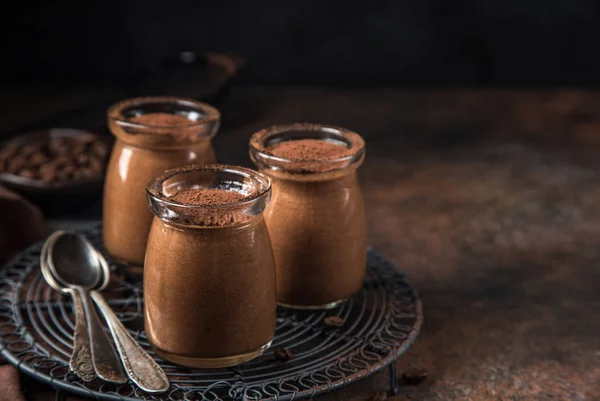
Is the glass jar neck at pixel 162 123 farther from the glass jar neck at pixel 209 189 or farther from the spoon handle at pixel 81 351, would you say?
the spoon handle at pixel 81 351

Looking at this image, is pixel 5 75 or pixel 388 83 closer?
pixel 5 75

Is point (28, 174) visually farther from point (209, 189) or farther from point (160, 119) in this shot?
point (209, 189)

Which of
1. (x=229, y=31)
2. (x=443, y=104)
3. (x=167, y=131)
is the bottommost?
(x=443, y=104)

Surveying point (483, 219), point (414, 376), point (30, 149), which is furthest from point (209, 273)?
point (30, 149)

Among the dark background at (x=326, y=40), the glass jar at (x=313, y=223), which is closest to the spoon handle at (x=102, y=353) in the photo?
the glass jar at (x=313, y=223)

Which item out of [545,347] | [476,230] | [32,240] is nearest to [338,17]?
[476,230]

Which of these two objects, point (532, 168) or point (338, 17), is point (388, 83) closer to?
point (338, 17)

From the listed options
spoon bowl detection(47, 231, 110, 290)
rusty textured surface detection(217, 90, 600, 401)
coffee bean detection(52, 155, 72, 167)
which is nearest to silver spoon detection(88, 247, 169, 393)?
spoon bowl detection(47, 231, 110, 290)
